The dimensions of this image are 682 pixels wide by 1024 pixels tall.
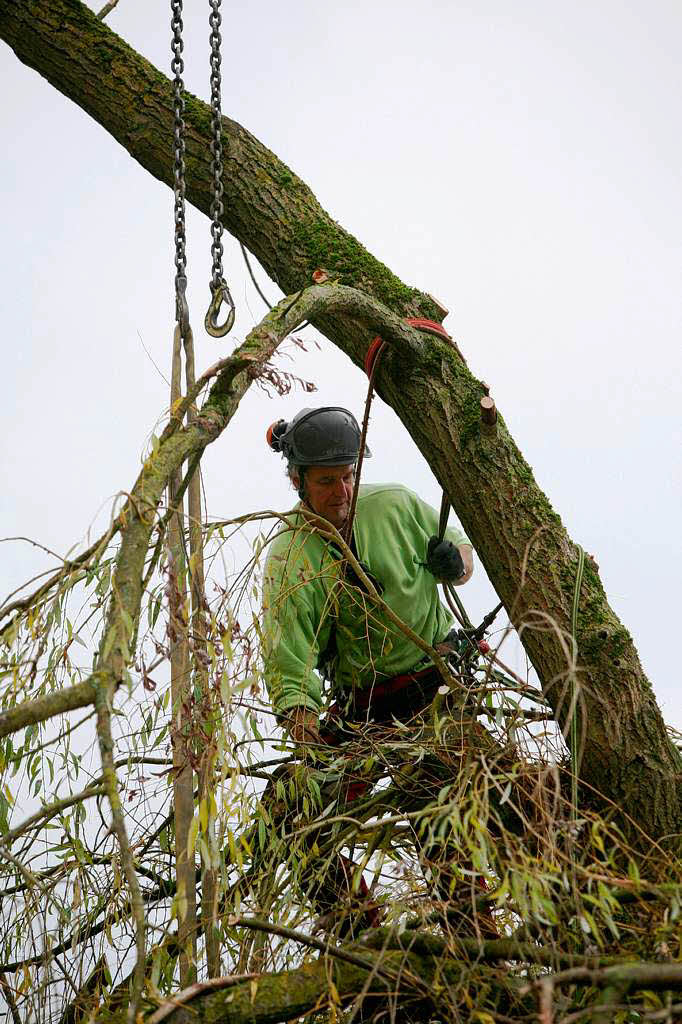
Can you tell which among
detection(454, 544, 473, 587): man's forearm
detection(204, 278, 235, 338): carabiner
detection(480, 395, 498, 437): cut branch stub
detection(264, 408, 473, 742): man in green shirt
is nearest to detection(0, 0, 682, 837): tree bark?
A: detection(480, 395, 498, 437): cut branch stub

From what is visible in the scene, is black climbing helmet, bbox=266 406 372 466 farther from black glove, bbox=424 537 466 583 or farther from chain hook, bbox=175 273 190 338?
chain hook, bbox=175 273 190 338

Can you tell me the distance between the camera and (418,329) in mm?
2287

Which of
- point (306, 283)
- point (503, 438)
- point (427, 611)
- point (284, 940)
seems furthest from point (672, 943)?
point (306, 283)

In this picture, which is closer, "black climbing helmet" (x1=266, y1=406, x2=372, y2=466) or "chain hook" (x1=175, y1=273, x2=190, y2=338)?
"chain hook" (x1=175, y1=273, x2=190, y2=338)

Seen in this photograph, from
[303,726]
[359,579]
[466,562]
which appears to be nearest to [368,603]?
[359,579]

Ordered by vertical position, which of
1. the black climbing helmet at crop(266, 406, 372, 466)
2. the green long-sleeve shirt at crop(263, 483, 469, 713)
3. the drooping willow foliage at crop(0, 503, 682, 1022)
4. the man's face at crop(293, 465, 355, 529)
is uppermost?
the black climbing helmet at crop(266, 406, 372, 466)

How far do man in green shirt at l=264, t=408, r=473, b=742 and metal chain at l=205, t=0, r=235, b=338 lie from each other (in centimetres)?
57

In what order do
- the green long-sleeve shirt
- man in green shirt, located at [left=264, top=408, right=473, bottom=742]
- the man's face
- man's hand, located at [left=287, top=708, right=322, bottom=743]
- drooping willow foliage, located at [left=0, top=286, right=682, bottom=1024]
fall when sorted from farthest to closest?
the man's face, man in green shirt, located at [left=264, top=408, right=473, bottom=742], the green long-sleeve shirt, man's hand, located at [left=287, top=708, right=322, bottom=743], drooping willow foliage, located at [left=0, top=286, right=682, bottom=1024]

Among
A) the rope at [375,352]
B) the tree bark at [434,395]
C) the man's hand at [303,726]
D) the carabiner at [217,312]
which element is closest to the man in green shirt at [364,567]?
the man's hand at [303,726]

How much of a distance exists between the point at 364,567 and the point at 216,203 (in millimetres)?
925

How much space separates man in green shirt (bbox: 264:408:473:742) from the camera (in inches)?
100

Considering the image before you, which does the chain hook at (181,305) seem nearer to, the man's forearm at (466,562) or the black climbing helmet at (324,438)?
the black climbing helmet at (324,438)

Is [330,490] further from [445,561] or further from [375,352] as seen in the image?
[375,352]

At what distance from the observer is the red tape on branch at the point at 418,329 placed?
7.37 feet
